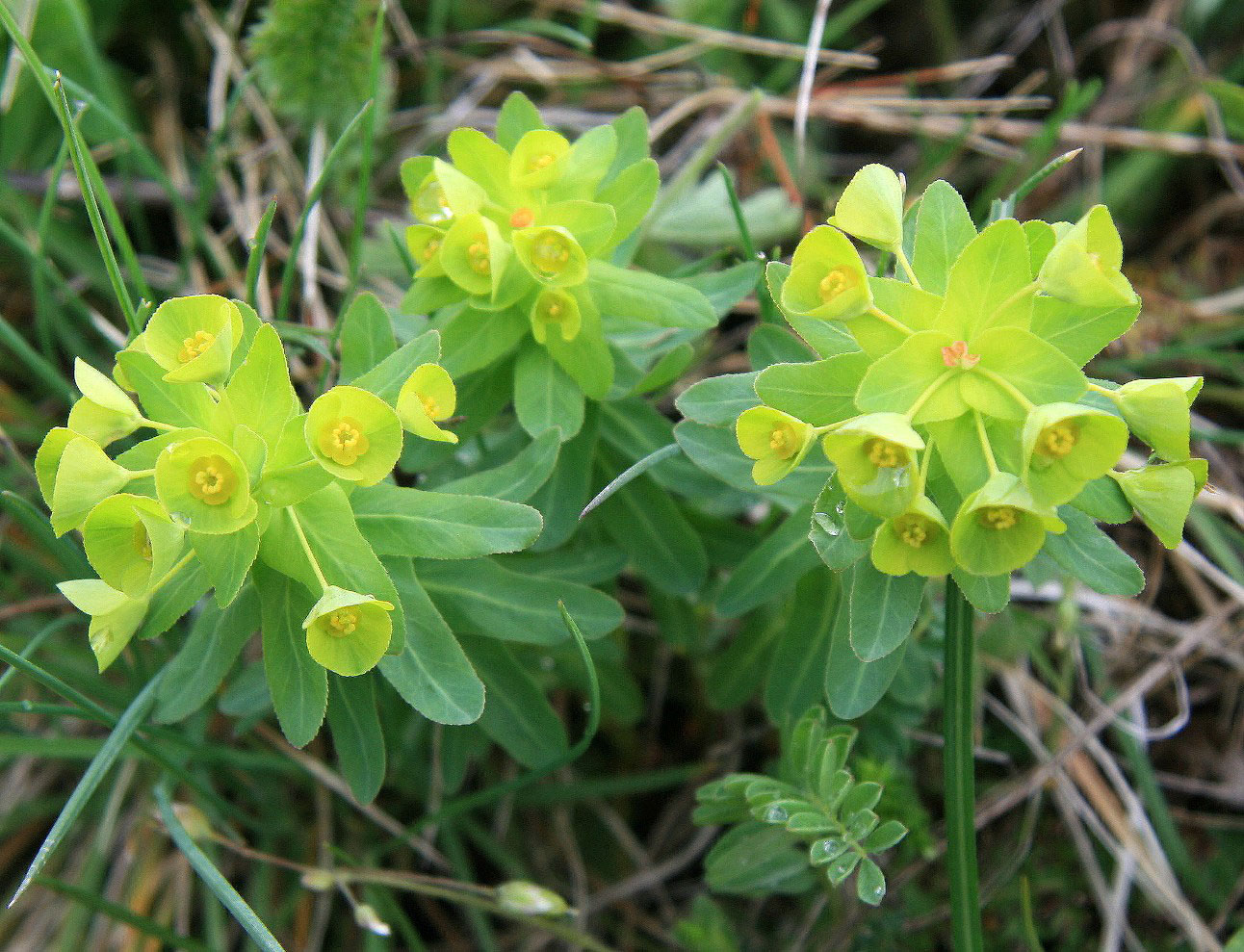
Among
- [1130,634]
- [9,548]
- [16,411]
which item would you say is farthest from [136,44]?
[1130,634]

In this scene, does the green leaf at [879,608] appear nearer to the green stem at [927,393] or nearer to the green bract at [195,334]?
the green stem at [927,393]

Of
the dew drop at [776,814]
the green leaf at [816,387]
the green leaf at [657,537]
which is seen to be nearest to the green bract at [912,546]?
the green leaf at [816,387]

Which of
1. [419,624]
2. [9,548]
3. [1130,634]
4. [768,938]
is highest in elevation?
[419,624]

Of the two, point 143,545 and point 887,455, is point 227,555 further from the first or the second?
point 887,455

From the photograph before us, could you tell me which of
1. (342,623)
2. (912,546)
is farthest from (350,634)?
(912,546)

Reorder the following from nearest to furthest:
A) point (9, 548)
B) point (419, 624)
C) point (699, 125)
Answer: point (419, 624)
point (9, 548)
point (699, 125)

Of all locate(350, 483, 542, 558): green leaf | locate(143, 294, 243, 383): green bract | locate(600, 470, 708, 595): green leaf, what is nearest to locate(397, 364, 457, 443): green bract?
locate(350, 483, 542, 558): green leaf

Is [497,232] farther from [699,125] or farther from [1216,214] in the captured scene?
[1216,214]
